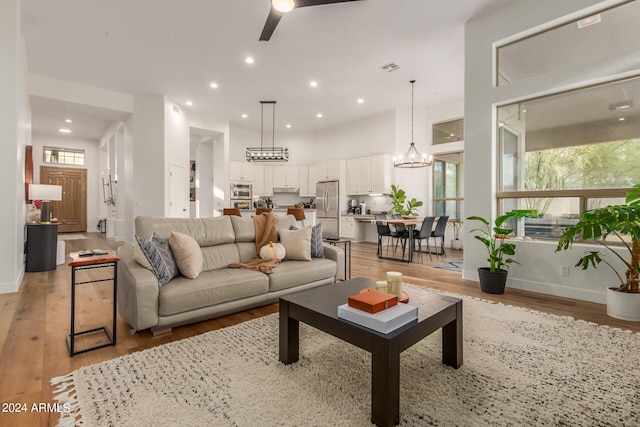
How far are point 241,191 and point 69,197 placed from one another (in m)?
6.44

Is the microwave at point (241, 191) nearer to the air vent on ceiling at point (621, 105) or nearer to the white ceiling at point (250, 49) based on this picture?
the white ceiling at point (250, 49)

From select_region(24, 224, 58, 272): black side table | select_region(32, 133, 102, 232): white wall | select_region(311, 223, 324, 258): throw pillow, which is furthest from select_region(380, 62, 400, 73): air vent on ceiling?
select_region(32, 133, 102, 232): white wall

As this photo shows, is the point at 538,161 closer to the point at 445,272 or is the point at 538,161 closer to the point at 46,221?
the point at 445,272

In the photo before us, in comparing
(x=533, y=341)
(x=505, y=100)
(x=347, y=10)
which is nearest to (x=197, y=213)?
(x=347, y=10)

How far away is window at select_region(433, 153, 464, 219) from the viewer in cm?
773

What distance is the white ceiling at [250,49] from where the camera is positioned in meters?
4.07

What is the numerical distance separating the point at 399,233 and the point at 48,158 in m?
11.8

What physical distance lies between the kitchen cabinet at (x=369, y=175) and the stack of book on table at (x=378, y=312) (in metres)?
6.56

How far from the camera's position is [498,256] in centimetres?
405

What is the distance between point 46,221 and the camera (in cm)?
502

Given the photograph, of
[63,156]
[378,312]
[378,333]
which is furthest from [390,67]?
[63,156]

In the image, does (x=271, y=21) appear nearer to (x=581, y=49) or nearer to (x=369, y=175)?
(x=581, y=49)

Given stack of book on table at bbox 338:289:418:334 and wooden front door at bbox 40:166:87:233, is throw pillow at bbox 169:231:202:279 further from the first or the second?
wooden front door at bbox 40:166:87:233

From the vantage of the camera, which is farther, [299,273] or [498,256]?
[498,256]
